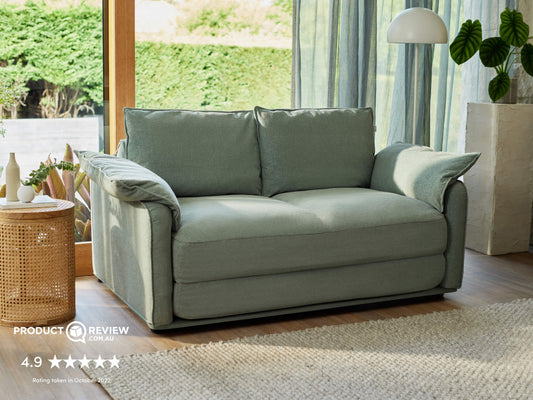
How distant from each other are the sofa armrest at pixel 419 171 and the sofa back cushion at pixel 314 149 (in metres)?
0.11

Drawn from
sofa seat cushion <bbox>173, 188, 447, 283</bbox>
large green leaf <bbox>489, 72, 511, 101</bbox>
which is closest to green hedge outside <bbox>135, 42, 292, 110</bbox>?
large green leaf <bbox>489, 72, 511, 101</bbox>

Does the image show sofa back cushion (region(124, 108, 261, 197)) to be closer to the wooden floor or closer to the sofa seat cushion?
the sofa seat cushion

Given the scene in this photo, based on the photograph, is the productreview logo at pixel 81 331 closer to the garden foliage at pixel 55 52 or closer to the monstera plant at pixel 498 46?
the garden foliage at pixel 55 52

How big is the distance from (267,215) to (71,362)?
0.98 meters

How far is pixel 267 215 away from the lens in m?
2.90

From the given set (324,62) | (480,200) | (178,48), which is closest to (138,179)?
(324,62)

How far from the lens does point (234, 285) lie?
2.81 meters

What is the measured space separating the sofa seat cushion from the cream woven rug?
0.30 meters

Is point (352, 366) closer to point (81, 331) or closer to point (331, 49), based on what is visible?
point (81, 331)

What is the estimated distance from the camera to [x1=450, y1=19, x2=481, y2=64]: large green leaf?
13.8 feet

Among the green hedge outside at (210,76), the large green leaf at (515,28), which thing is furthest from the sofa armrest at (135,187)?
the green hedge outside at (210,76)

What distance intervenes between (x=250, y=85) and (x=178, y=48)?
911mm

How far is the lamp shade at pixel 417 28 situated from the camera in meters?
3.88

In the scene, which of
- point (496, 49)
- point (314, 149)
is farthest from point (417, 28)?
point (314, 149)
